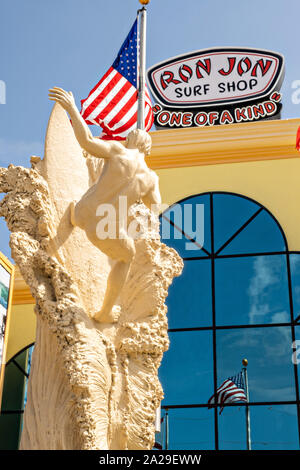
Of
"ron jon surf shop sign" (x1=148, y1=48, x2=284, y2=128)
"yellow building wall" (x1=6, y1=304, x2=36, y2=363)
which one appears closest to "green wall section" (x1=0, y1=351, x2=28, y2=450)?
"yellow building wall" (x1=6, y1=304, x2=36, y2=363)

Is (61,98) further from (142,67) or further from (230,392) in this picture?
(230,392)

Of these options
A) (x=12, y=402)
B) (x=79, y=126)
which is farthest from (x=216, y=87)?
(x=79, y=126)

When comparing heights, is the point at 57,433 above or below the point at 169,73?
below

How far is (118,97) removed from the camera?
1374cm

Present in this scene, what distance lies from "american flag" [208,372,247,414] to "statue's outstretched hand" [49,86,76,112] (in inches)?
313

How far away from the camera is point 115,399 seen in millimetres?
8711

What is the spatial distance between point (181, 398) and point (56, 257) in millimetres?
7034

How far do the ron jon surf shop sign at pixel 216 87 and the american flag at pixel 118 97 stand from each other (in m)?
3.99

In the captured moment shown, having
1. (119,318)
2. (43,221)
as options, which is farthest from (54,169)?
(119,318)

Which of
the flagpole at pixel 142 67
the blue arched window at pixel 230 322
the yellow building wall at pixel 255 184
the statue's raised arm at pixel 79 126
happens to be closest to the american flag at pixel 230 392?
the blue arched window at pixel 230 322

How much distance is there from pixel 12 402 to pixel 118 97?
24.4ft

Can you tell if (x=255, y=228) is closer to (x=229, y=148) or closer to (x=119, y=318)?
(x=229, y=148)

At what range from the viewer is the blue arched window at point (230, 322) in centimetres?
1484

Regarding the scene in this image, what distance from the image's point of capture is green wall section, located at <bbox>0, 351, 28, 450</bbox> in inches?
659
